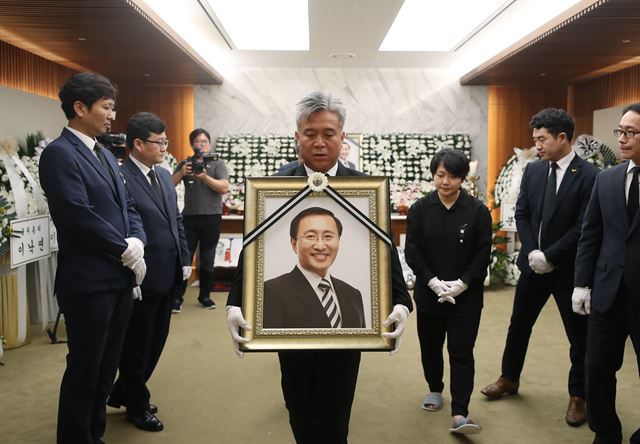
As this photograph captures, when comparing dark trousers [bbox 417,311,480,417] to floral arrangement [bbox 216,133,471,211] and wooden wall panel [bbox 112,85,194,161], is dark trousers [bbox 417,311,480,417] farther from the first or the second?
wooden wall panel [bbox 112,85,194,161]

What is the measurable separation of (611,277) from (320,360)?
1.46 m

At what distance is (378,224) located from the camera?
5.71 feet

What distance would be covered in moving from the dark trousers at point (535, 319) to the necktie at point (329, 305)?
1958 millimetres

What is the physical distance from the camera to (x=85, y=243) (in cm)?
244

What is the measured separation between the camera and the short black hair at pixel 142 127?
3160mm

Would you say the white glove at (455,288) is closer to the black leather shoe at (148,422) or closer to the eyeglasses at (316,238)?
the eyeglasses at (316,238)

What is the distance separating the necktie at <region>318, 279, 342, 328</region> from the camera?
168 centimetres

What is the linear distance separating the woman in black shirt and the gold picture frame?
1.36m

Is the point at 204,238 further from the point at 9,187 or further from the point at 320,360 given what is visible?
the point at 320,360

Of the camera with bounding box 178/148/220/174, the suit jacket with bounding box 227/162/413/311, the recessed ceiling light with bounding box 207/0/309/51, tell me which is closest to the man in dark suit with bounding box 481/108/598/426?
the suit jacket with bounding box 227/162/413/311

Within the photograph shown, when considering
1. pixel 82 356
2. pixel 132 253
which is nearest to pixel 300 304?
pixel 132 253

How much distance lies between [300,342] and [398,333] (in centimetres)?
27

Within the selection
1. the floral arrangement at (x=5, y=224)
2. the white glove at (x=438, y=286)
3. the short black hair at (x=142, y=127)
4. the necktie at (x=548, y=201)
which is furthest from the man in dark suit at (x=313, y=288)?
the floral arrangement at (x=5, y=224)


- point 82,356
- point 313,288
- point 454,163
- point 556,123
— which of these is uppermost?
point 556,123
